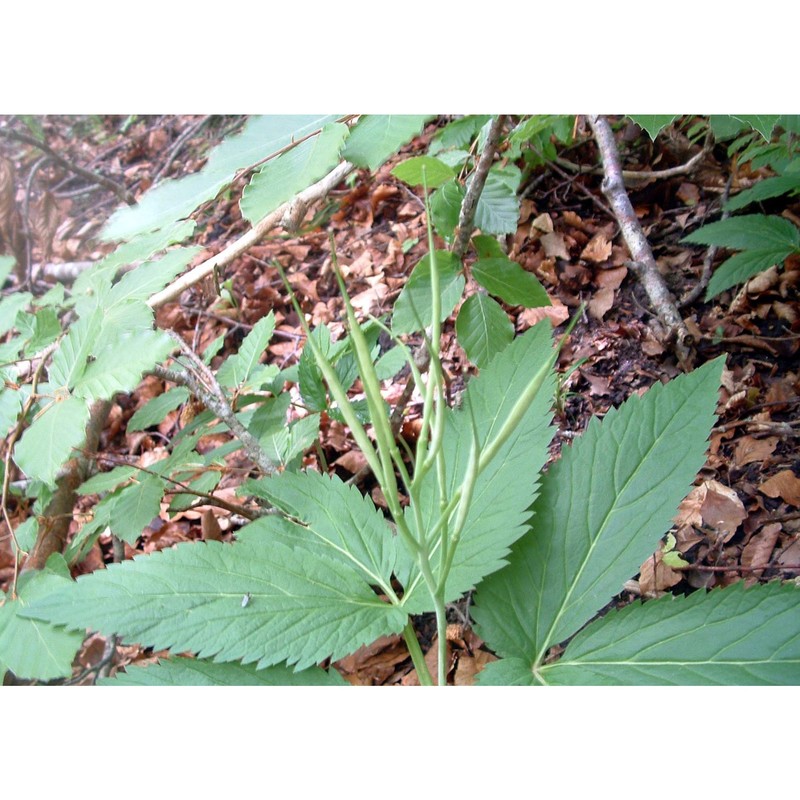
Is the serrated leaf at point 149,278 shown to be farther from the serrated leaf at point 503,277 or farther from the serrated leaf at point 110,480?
the serrated leaf at point 503,277

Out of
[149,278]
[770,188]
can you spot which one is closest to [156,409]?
[149,278]

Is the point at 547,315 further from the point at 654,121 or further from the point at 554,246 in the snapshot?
the point at 654,121

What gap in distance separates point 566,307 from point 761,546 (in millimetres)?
586

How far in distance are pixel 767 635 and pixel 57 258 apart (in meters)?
1.74

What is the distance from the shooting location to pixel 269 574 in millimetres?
498

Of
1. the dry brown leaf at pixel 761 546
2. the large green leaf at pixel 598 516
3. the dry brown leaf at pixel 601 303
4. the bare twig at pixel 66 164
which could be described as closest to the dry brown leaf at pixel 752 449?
the dry brown leaf at pixel 761 546

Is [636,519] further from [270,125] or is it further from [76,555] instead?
[76,555]

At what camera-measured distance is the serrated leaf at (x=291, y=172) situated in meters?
0.46

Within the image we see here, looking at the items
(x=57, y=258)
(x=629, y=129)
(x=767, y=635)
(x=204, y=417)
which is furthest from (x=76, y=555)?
(x=629, y=129)

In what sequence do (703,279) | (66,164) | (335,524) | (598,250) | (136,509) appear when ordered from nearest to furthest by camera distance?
(335,524) → (136,509) → (703,279) → (598,250) → (66,164)

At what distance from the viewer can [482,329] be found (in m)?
0.78

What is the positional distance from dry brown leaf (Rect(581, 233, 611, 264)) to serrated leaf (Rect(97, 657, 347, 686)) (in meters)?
1.00

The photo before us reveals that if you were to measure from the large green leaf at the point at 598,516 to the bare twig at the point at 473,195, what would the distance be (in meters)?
0.33

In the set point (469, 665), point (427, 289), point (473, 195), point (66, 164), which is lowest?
point (469, 665)
